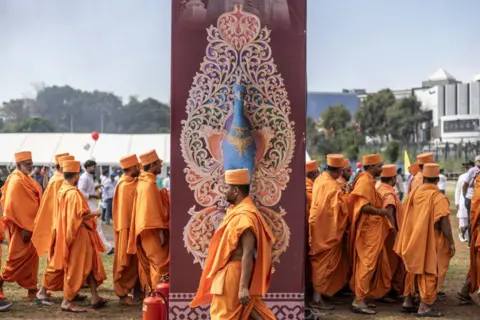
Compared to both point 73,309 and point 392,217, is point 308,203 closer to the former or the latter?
point 392,217

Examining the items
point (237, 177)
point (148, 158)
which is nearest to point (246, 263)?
point (237, 177)

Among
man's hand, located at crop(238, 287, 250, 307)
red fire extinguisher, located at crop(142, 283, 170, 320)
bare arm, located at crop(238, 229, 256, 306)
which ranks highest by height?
bare arm, located at crop(238, 229, 256, 306)

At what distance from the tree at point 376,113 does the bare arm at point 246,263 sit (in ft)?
208

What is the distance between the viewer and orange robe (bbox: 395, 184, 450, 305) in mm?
8500

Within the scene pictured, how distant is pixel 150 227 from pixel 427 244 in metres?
3.53

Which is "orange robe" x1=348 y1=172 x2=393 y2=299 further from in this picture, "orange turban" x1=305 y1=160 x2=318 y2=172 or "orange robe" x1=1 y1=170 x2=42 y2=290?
"orange robe" x1=1 y1=170 x2=42 y2=290

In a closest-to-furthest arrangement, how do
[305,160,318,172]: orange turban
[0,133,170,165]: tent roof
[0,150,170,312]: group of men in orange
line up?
[0,150,170,312]: group of men in orange < [305,160,318,172]: orange turban < [0,133,170,165]: tent roof

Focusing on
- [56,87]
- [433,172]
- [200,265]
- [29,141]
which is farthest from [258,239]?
[56,87]

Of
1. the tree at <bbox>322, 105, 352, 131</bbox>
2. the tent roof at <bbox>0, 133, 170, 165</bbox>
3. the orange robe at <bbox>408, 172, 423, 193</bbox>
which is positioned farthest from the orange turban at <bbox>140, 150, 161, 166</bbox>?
the tree at <bbox>322, 105, 352, 131</bbox>

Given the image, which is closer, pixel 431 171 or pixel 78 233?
pixel 431 171

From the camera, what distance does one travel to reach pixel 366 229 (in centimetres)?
909

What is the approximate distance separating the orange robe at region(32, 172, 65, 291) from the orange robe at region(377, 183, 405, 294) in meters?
4.57

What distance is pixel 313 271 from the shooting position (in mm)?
9328

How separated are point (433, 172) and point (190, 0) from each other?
3848 mm
